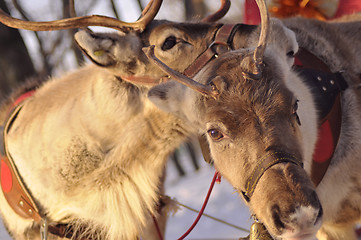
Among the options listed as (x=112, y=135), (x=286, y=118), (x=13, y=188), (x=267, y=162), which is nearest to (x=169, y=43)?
(x=112, y=135)

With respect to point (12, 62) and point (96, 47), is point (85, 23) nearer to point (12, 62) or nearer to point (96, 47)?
point (96, 47)

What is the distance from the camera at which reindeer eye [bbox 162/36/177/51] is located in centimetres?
279

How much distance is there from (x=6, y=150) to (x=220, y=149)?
65.8 inches

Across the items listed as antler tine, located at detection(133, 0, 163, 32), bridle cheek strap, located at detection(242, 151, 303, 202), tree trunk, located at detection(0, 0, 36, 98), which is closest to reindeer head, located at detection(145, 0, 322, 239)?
bridle cheek strap, located at detection(242, 151, 303, 202)

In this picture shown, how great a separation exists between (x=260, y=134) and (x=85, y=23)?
1302mm

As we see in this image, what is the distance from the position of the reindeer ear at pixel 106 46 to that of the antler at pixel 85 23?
0.07m

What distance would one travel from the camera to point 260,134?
6.19 feet

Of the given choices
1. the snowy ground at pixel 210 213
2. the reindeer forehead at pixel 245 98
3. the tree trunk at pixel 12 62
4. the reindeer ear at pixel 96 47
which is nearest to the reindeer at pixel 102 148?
the reindeer ear at pixel 96 47

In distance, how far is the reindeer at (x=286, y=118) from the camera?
69.9 inches

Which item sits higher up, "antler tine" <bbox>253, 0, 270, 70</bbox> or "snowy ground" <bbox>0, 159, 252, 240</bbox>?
"antler tine" <bbox>253, 0, 270, 70</bbox>

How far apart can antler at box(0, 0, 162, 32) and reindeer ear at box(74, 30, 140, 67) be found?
2.8 inches

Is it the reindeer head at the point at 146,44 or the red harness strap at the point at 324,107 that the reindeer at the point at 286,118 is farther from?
the reindeer head at the point at 146,44

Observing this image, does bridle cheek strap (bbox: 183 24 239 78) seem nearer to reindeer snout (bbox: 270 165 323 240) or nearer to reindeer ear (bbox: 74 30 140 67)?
reindeer ear (bbox: 74 30 140 67)

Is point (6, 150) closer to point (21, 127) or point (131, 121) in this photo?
point (21, 127)
